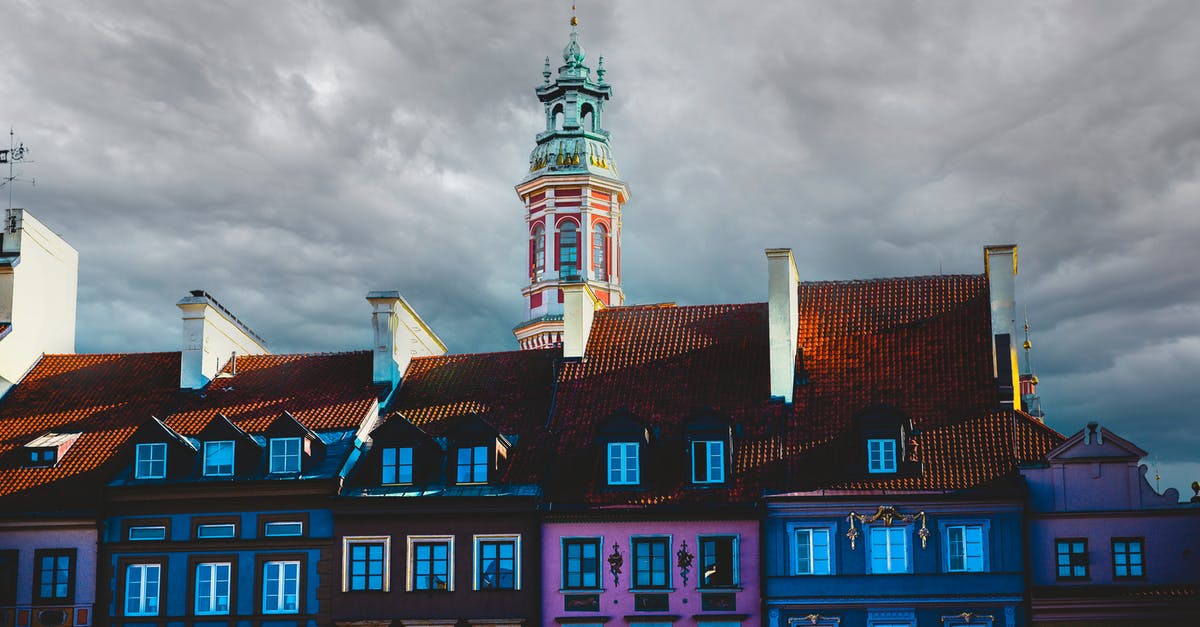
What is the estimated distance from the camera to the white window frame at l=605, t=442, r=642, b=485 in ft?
176

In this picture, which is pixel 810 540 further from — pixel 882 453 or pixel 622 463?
pixel 622 463

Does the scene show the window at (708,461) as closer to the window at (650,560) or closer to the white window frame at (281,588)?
the window at (650,560)

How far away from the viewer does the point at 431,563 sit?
53.3 m

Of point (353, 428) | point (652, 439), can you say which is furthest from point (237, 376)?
point (652, 439)

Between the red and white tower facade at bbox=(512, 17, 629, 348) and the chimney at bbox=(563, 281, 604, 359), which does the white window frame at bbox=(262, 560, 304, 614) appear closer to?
the chimney at bbox=(563, 281, 604, 359)

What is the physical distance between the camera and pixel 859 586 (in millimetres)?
51281

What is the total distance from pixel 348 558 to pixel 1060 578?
20.5 metres

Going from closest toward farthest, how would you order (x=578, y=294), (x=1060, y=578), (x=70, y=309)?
1. (x=1060, y=578)
2. (x=578, y=294)
3. (x=70, y=309)

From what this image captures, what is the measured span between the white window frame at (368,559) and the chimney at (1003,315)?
18753 millimetres

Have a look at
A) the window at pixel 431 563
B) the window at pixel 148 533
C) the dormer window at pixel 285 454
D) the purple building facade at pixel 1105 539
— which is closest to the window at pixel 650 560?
the window at pixel 431 563

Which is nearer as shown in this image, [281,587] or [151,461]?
[281,587]

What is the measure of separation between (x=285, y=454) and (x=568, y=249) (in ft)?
126

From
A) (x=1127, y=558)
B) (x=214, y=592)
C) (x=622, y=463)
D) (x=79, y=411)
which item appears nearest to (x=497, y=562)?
(x=622, y=463)

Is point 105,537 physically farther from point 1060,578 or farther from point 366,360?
point 1060,578
